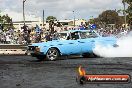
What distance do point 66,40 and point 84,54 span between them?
1.55 meters

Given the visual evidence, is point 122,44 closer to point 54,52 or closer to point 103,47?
point 103,47

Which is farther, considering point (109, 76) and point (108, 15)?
point (108, 15)

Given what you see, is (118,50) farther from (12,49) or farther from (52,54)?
(12,49)

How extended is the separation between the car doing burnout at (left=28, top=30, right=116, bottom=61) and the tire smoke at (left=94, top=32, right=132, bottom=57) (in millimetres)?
264

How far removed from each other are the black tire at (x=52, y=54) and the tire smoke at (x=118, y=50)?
2.11 metres

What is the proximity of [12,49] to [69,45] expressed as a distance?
22.4 ft

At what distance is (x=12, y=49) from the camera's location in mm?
25922

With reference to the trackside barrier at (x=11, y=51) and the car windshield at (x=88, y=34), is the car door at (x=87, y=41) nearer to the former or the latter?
the car windshield at (x=88, y=34)

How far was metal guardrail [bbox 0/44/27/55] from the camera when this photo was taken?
25677 millimetres

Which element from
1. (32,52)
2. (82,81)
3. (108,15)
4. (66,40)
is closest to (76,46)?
(66,40)

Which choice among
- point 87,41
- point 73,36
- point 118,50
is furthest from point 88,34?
point 118,50

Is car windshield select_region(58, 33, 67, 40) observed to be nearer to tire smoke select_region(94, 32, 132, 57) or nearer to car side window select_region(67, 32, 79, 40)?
car side window select_region(67, 32, 79, 40)

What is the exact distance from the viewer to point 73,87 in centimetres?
951

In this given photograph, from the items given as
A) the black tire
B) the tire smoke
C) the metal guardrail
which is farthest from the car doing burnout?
the metal guardrail
